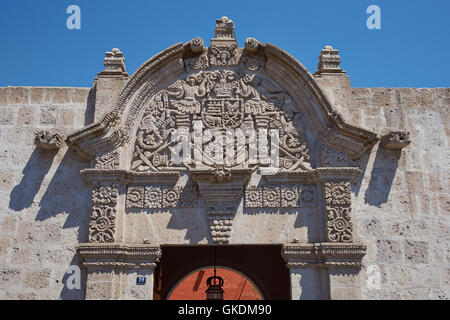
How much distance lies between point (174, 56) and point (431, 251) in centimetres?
380

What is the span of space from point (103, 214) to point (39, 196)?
2.80 ft

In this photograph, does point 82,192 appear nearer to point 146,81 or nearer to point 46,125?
point 46,125

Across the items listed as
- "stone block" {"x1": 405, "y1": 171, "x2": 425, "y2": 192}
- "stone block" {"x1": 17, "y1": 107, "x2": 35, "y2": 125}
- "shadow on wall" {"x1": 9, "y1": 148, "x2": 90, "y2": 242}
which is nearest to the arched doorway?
"shadow on wall" {"x1": 9, "y1": 148, "x2": 90, "y2": 242}

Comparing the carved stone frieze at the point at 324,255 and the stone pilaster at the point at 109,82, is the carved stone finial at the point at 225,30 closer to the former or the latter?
the stone pilaster at the point at 109,82

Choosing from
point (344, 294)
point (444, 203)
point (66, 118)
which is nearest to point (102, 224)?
point (66, 118)

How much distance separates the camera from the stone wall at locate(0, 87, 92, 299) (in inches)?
214

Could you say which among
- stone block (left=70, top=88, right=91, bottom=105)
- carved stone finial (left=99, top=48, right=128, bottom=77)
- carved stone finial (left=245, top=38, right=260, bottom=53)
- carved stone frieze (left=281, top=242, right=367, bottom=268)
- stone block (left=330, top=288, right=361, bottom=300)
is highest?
carved stone finial (left=245, top=38, right=260, bottom=53)

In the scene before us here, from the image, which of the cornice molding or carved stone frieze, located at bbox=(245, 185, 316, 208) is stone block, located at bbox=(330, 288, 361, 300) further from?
the cornice molding

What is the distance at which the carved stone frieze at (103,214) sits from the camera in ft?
17.8

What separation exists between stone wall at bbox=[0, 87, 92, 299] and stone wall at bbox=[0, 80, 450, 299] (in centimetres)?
1

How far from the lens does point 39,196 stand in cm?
571

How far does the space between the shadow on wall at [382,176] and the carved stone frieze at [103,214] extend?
291 cm
